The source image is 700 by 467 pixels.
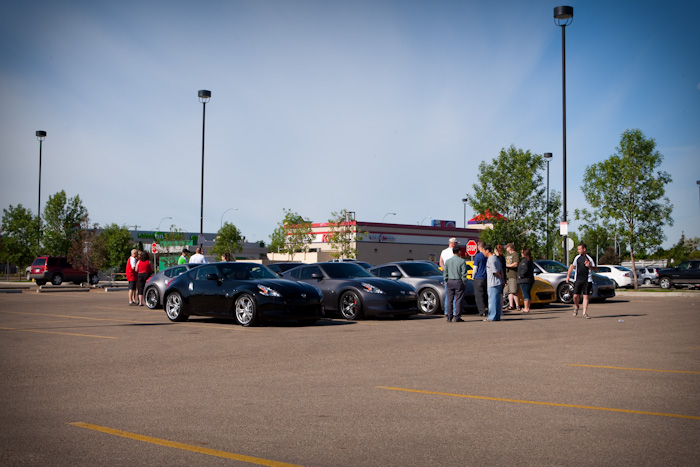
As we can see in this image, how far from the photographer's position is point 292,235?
71688 millimetres

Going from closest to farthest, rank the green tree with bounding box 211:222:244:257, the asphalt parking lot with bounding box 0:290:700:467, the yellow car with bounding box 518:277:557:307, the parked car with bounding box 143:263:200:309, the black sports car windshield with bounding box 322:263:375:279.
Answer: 1. the asphalt parking lot with bounding box 0:290:700:467
2. the black sports car windshield with bounding box 322:263:375:279
3. the parked car with bounding box 143:263:200:309
4. the yellow car with bounding box 518:277:557:307
5. the green tree with bounding box 211:222:244:257

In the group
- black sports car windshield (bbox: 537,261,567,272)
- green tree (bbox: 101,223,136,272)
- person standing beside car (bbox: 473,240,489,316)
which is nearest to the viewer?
person standing beside car (bbox: 473,240,489,316)

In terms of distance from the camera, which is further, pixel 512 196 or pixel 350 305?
pixel 512 196

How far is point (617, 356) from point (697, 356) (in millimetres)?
1080

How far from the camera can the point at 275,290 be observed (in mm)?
14219

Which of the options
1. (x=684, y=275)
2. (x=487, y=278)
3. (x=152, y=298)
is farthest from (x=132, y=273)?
(x=684, y=275)

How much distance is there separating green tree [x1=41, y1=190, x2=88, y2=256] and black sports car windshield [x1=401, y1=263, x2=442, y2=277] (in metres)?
46.7

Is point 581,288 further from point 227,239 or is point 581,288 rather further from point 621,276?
point 227,239

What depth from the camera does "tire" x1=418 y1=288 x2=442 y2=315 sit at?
59.8ft

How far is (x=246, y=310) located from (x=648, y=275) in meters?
40.3

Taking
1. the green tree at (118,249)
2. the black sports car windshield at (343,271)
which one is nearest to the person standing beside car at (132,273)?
the black sports car windshield at (343,271)

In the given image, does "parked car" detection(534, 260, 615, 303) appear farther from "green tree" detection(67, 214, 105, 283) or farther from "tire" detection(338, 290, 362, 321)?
"green tree" detection(67, 214, 105, 283)

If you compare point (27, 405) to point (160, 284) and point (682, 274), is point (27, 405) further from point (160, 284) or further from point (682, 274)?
point (682, 274)

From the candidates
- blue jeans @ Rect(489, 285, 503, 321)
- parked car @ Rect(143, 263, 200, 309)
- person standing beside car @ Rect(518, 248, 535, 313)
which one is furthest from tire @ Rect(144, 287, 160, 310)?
person standing beside car @ Rect(518, 248, 535, 313)
